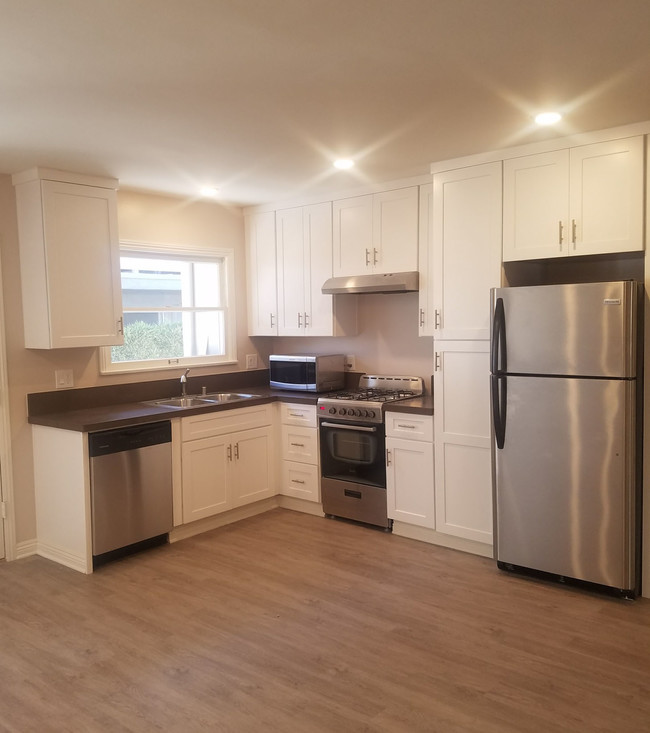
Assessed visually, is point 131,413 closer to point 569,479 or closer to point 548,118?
point 569,479

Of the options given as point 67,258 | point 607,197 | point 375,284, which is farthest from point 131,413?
point 607,197

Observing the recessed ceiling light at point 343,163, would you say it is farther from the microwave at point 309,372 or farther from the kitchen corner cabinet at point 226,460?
the kitchen corner cabinet at point 226,460

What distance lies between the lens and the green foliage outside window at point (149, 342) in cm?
452

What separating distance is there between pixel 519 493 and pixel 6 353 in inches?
126

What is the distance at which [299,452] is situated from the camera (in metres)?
4.69

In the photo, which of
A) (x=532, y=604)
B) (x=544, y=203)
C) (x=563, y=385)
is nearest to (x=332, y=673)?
(x=532, y=604)

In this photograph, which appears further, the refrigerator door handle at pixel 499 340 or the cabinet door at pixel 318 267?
the cabinet door at pixel 318 267

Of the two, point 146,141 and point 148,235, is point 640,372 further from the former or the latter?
point 148,235

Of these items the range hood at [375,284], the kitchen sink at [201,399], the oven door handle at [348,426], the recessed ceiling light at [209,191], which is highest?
the recessed ceiling light at [209,191]

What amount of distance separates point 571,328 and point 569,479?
0.80 metres

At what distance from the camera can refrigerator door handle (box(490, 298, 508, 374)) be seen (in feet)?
11.1

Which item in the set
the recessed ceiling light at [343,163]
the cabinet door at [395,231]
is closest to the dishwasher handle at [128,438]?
the cabinet door at [395,231]

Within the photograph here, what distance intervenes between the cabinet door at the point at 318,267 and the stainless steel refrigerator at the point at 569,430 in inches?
64.1

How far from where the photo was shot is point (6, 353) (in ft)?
12.5
